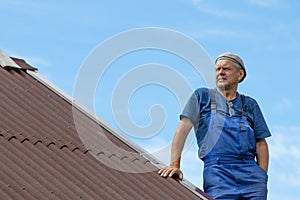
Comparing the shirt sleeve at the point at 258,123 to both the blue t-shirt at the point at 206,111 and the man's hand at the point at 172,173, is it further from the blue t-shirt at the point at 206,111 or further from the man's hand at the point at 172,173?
the man's hand at the point at 172,173

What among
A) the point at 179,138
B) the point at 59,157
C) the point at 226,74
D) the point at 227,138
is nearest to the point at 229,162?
the point at 227,138

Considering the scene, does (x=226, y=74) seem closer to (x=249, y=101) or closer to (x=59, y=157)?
(x=249, y=101)

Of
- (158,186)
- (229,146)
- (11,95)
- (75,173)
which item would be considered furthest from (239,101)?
(11,95)

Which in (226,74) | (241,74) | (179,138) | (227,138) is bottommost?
(179,138)

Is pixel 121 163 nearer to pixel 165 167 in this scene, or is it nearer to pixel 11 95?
pixel 165 167

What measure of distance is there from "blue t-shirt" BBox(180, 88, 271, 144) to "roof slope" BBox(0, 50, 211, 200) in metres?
0.54

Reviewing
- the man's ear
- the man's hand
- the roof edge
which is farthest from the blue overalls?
the man's ear

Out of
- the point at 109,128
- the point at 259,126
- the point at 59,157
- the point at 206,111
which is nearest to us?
the point at 59,157

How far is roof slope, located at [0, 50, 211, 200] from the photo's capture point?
18.6 ft

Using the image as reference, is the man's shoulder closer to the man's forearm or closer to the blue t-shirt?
the blue t-shirt

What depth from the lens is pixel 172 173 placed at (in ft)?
21.4

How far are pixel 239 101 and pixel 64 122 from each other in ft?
5.29

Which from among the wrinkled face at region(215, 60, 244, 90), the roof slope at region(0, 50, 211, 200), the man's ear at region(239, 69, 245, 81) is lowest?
the roof slope at region(0, 50, 211, 200)

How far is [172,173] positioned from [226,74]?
3.15 feet
